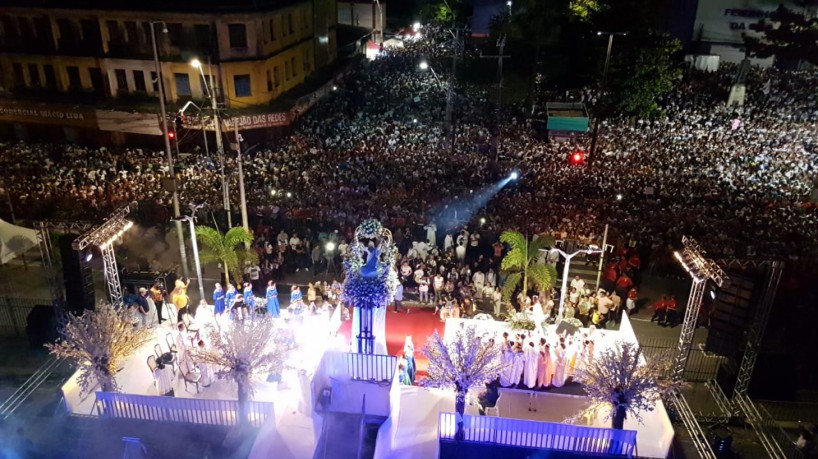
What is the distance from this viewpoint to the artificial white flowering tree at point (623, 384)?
11.7 m

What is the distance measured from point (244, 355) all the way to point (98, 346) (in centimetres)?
321

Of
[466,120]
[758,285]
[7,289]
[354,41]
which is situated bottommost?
[7,289]

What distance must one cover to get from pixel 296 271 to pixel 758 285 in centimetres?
1385

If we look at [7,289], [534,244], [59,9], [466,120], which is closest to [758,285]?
[534,244]

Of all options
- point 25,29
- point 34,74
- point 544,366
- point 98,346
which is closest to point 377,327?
point 544,366

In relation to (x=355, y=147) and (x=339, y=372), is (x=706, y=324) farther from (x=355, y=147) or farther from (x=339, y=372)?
(x=355, y=147)

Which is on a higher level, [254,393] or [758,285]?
[758,285]

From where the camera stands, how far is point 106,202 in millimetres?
22094

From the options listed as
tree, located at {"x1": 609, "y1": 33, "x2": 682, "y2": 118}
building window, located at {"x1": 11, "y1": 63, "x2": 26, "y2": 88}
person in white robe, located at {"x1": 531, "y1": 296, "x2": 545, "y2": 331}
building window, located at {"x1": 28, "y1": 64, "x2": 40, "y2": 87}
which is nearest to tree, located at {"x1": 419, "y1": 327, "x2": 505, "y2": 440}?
→ person in white robe, located at {"x1": 531, "y1": 296, "x2": 545, "y2": 331}

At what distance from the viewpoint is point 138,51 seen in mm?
31391

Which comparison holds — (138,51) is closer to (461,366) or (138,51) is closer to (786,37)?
(461,366)

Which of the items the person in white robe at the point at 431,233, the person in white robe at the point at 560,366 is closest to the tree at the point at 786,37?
the person in white robe at the point at 431,233

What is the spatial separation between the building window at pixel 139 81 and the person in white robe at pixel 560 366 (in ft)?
90.4

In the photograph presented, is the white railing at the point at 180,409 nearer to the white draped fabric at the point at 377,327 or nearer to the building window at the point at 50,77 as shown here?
the white draped fabric at the point at 377,327
